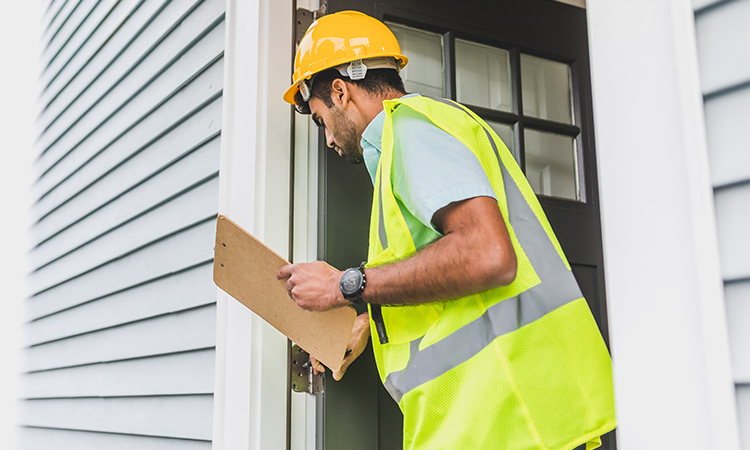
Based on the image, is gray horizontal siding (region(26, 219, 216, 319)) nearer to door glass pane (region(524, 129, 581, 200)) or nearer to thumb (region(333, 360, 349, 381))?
thumb (region(333, 360, 349, 381))

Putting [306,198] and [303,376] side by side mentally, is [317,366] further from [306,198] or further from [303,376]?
[306,198]

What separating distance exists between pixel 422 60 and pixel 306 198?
64 centimetres

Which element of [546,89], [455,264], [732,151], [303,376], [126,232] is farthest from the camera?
[126,232]

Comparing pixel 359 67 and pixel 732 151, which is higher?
pixel 359 67

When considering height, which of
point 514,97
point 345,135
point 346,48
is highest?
point 514,97

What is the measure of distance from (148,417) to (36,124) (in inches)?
115

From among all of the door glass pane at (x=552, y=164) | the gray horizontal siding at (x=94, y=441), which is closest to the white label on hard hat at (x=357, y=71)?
the door glass pane at (x=552, y=164)

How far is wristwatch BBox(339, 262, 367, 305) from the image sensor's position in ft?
4.60

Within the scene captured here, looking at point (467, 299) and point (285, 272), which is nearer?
point (467, 299)

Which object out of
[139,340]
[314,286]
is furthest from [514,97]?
[139,340]

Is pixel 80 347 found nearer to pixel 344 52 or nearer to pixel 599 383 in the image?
pixel 344 52

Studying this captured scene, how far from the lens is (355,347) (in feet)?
6.05

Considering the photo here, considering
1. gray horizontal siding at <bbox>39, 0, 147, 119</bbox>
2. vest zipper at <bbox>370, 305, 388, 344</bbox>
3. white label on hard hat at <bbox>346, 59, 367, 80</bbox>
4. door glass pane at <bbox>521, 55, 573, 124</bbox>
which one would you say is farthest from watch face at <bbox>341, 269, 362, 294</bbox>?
gray horizontal siding at <bbox>39, 0, 147, 119</bbox>

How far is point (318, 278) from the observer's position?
4.99 ft
